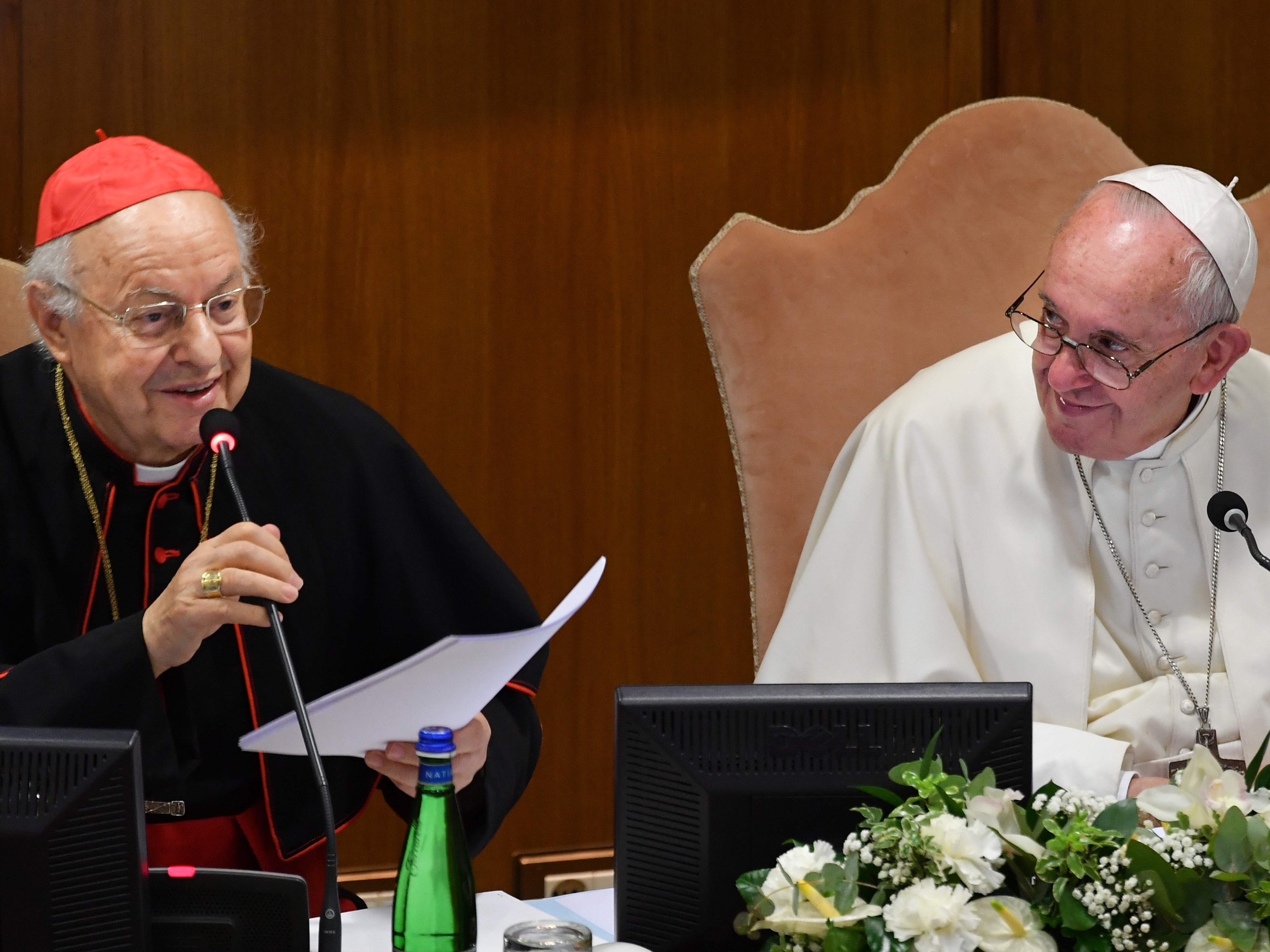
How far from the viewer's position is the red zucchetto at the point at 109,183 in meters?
2.13

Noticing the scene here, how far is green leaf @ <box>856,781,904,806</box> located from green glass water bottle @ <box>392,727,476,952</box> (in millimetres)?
373

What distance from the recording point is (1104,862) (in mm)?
1253

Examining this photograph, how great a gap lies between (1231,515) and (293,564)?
1316mm

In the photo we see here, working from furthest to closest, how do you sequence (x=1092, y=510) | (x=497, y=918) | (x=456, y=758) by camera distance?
(x=1092, y=510) < (x=456, y=758) < (x=497, y=918)

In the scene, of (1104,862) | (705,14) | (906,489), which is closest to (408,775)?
(1104,862)

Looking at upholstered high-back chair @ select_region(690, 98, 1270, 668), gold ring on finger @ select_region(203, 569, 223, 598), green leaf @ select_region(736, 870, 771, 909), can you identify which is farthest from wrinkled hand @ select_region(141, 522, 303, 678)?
upholstered high-back chair @ select_region(690, 98, 1270, 668)

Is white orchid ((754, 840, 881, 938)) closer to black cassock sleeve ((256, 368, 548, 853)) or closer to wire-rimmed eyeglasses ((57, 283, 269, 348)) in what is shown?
black cassock sleeve ((256, 368, 548, 853))

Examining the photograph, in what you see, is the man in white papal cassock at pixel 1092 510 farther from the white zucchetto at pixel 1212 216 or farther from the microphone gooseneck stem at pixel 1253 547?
the microphone gooseneck stem at pixel 1253 547

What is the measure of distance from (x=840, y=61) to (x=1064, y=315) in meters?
1.46

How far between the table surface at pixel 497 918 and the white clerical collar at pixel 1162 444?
125 centimetres

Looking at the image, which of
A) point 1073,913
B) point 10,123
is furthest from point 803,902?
point 10,123

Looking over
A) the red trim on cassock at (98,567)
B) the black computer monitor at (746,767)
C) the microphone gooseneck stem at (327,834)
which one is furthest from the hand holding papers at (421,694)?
the red trim on cassock at (98,567)

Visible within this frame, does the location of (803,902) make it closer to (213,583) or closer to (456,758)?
(456,758)

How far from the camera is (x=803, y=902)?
4.17 feet
